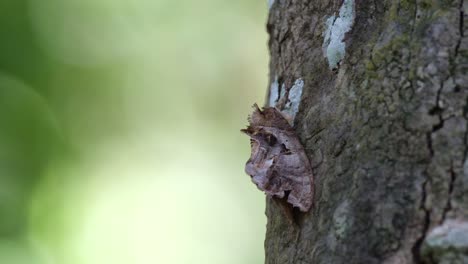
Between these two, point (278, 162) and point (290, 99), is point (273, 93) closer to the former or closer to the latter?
point (290, 99)

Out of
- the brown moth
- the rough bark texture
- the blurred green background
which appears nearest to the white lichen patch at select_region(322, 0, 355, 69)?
the rough bark texture

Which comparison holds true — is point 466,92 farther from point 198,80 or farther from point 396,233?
point 198,80

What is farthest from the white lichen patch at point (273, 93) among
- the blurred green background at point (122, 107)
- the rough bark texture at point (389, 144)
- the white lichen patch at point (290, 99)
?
the blurred green background at point (122, 107)

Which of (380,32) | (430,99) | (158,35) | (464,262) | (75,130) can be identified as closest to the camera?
(464,262)

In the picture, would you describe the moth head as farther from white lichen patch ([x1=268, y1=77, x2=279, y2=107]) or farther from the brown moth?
white lichen patch ([x1=268, y1=77, x2=279, y2=107])

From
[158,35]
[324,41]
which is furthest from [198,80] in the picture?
[324,41]
